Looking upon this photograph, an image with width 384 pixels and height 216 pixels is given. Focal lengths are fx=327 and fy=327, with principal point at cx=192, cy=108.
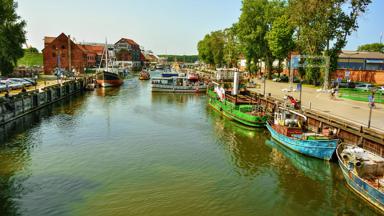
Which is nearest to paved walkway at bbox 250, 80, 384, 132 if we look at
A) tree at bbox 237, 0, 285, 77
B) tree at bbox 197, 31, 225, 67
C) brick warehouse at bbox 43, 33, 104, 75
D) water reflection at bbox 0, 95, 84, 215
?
water reflection at bbox 0, 95, 84, 215

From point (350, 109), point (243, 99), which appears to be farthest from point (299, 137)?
point (243, 99)

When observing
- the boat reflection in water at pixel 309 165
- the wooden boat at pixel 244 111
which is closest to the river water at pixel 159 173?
the boat reflection in water at pixel 309 165

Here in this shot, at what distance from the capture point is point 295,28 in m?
76.1

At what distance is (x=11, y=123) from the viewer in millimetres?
38500

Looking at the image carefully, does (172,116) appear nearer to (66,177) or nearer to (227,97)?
(227,97)

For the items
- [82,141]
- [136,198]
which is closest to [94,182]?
[136,198]

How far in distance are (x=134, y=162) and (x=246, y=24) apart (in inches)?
2723

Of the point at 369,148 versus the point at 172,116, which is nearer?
the point at 369,148

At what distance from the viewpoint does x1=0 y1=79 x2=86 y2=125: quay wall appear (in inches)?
1510

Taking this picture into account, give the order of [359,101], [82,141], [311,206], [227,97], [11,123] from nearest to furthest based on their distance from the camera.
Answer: [311,206], [82,141], [11,123], [359,101], [227,97]

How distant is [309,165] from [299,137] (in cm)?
320

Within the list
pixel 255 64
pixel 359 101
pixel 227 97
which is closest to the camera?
pixel 359 101

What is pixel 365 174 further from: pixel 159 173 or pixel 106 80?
pixel 106 80

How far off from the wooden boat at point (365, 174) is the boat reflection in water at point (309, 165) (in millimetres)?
2028
